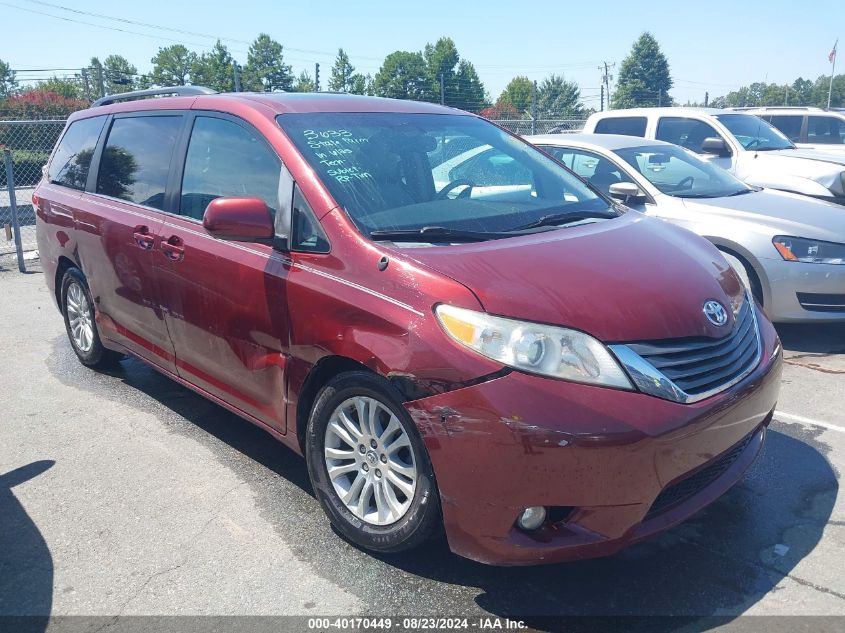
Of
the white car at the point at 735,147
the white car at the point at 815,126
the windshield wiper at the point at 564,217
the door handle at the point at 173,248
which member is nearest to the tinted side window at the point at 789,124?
the white car at the point at 815,126

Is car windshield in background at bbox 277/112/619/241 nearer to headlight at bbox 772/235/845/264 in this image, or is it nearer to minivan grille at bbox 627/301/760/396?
minivan grille at bbox 627/301/760/396

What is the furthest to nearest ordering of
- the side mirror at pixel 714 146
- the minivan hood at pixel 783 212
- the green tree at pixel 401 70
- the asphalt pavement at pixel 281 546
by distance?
the green tree at pixel 401 70, the side mirror at pixel 714 146, the minivan hood at pixel 783 212, the asphalt pavement at pixel 281 546

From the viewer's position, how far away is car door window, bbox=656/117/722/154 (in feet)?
33.3

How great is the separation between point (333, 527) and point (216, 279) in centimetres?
129

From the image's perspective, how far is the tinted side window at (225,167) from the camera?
3.57 metres

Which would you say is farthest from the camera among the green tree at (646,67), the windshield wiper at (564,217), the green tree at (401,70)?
the green tree at (646,67)

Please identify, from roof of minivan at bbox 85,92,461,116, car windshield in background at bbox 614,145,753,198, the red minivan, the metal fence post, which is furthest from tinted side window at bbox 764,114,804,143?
the metal fence post

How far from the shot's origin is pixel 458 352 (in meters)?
2.66

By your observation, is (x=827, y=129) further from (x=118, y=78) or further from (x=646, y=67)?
(x=646, y=67)

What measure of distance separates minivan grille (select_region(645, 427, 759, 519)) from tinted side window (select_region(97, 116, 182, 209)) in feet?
9.74

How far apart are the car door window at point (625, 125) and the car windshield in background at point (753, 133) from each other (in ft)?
3.82

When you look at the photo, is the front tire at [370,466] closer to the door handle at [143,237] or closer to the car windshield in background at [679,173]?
the door handle at [143,237]

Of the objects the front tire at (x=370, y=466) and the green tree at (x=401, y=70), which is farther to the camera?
the green tree at (x=401, y=70)

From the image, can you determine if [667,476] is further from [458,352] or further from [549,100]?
[549,100]
